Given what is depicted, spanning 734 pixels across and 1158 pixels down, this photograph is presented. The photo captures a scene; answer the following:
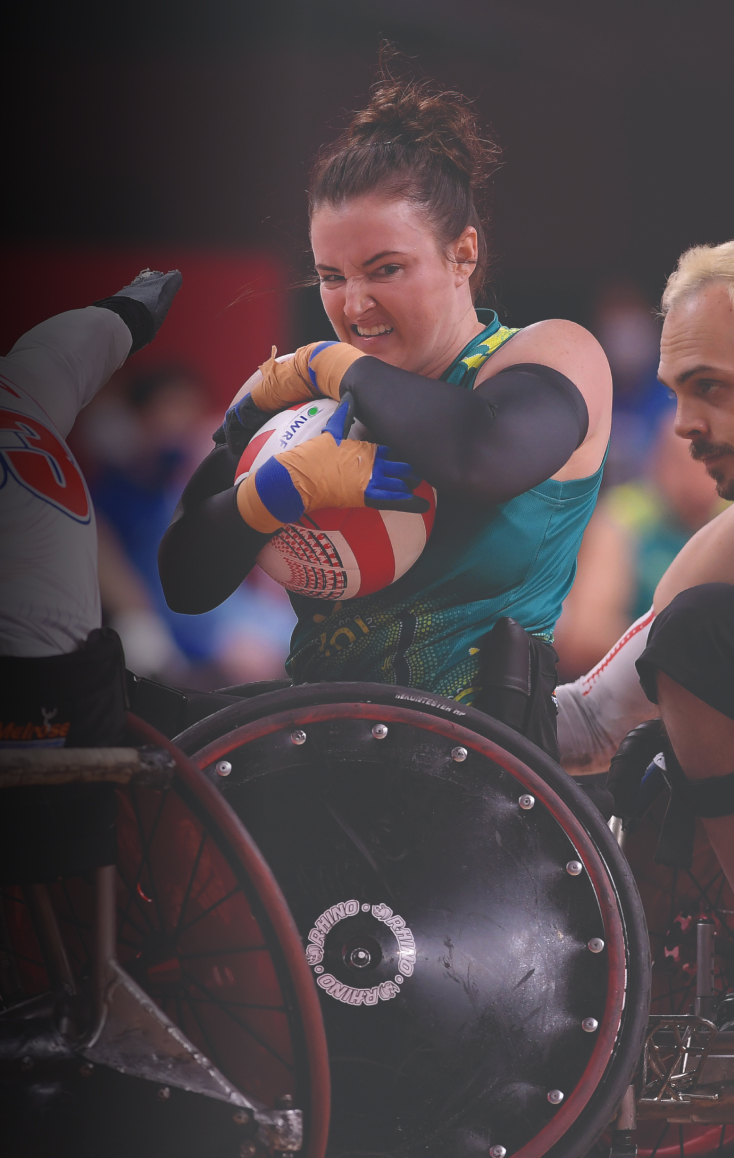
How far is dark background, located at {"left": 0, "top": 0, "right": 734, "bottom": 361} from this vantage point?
1.25 m

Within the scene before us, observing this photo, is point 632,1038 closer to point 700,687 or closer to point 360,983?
point 360,983

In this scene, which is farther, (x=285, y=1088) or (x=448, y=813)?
(x=448, y=813)

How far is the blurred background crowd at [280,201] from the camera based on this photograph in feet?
4.12

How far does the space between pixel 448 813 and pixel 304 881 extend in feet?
0.69

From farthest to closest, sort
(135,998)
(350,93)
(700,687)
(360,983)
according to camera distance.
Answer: (700,687), (350,93), (360,983), (135,998)

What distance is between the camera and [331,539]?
1242mm

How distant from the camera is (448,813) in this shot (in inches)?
49.1

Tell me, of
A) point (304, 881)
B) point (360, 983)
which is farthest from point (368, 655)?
point (360, 983)

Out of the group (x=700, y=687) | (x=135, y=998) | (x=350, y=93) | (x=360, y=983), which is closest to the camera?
(x=135, y=998)

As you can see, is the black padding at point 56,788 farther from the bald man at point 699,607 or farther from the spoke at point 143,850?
the bald man at point 699,607

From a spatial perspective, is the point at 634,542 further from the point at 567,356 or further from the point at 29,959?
the point at 29,959

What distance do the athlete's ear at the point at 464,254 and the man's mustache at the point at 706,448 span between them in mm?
450

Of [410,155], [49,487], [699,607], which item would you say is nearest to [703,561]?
[699,607]

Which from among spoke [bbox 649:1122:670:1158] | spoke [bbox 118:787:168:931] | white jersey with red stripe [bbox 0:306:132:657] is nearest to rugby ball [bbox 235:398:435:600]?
white jersey with red stripe [bbox 0:306:132:657]
